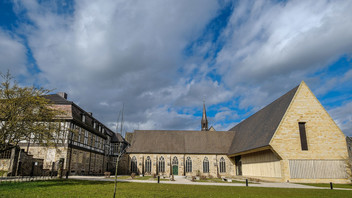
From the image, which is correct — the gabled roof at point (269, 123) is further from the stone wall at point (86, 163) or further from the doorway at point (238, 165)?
the stone wall at point (86, 163)

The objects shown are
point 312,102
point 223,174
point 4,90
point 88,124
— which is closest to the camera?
point 4,90

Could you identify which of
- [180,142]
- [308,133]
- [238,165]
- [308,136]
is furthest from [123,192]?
[180,142]

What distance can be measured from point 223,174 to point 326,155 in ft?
63.6

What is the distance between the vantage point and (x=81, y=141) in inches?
1258

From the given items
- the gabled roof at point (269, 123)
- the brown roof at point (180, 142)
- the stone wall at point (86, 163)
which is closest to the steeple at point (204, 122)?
the brown roof at point (180, 142)

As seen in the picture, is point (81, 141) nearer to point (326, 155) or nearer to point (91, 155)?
point (91, 155)

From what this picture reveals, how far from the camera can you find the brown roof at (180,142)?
141ft

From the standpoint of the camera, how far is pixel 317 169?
2497cm

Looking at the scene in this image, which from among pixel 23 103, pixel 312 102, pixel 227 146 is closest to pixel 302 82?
pixel 312 102

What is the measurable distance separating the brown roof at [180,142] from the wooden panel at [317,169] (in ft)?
60.1

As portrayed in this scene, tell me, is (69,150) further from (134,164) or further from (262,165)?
(262,165)

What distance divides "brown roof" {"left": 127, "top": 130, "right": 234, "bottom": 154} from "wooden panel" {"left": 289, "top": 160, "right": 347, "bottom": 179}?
60.1 feet

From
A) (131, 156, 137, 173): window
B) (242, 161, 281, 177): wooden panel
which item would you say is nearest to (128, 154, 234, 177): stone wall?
(131, 156, 137, 173): window

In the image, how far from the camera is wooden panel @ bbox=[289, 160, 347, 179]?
81.1 ft
